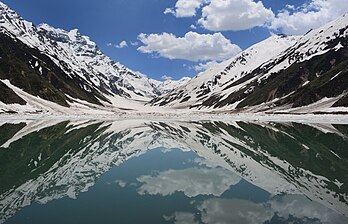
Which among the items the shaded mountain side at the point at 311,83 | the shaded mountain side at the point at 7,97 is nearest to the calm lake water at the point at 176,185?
the shaded mountain side at the point at 311,83

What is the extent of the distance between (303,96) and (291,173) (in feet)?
390

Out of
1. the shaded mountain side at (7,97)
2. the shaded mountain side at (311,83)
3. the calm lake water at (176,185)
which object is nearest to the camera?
the calm lake water at (176,185)

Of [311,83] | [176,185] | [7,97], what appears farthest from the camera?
[311,83]

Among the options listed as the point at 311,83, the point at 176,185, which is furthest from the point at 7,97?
the point at 176,185

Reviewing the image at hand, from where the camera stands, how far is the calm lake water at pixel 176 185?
1616 cm

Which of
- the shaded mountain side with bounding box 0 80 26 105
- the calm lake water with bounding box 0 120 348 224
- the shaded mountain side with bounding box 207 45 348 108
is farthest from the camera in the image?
the shaded mountain side with bounding box 0 80 26 105

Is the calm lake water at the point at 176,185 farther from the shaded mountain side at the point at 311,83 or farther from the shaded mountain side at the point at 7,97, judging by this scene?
the shaded mountain side at the point at 7,97

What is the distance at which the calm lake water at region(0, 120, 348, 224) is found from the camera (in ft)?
53.0

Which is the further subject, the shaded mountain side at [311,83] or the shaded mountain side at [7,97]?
the shaded mountain side at [7,97]

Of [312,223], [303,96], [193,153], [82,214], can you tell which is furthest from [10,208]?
[303,96]

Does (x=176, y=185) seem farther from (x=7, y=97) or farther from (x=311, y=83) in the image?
(x=311, y=83)

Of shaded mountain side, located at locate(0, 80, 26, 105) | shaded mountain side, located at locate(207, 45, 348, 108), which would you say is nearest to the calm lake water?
shaded mountain side, located at locate(207, 45, 348, 108)

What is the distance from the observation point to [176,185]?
74.6ft

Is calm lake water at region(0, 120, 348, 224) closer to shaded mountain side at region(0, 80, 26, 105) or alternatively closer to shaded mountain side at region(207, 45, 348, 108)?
shaded mountain side at region(207, 45, 348, 108)
